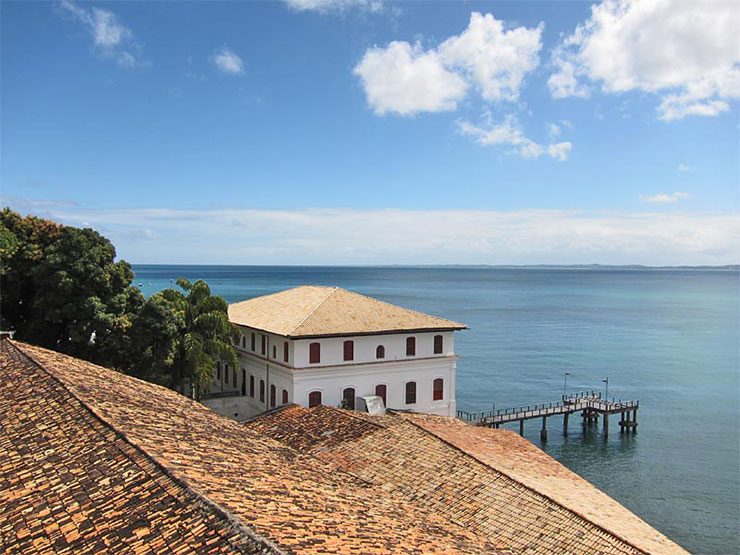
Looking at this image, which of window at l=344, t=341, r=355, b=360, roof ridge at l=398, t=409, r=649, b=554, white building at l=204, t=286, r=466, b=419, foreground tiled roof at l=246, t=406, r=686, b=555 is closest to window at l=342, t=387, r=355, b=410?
white building at l=204, t=286, r=466, b=419

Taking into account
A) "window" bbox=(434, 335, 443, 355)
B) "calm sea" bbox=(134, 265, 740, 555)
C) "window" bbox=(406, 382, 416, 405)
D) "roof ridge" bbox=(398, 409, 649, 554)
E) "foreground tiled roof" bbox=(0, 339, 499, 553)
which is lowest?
"calm sea" bbox=(134, 265, 740, 555)

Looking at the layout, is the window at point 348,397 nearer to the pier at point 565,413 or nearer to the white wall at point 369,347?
the white wall at point 369,347

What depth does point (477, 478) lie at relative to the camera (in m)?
22.0

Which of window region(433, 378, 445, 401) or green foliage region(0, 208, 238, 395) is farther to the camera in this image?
window region(433, 378, 445, 401)

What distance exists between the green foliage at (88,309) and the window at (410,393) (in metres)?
12.5

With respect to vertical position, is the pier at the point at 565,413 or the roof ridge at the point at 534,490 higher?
the roof ridge at the point at 534,490

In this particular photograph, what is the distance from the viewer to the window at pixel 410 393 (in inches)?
1566

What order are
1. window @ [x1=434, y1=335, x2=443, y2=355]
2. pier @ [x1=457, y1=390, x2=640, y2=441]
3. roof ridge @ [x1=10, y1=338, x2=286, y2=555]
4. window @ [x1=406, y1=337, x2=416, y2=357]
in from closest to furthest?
roof ridge @ [x1=10, y1=338, x2=286, y2=555] < window @ [x1=406, y1=337, x2=416, y2=357] < window @ [x1=434, y1=335, x2=443, y2=355] < pier @ [x1=457, y1=390, x2=640, y2=441]

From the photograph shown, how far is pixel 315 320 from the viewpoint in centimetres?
3762

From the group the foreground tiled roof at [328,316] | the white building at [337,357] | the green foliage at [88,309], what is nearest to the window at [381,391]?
the white building at [337,357]

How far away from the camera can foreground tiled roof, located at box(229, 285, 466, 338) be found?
3706 cm

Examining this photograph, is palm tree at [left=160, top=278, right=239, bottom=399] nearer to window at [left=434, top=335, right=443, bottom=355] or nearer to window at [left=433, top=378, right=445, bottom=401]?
window at [left=434, top=335, right=443, bottom=355]

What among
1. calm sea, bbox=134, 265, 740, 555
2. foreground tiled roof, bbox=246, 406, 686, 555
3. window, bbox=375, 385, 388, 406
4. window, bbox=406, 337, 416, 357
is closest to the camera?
foreground tiled roof, bbox=246, 406, 686, 555

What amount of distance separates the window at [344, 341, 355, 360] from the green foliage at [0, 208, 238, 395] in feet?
24.1
